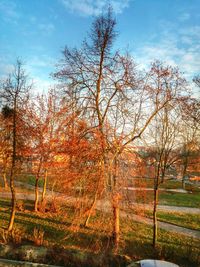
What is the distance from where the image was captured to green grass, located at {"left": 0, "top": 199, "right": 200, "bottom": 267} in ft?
28.6

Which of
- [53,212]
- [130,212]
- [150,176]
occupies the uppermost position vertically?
[150,176]

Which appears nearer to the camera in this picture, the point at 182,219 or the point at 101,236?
the point at 101,236

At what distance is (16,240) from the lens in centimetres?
924

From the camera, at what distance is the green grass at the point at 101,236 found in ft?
28.6

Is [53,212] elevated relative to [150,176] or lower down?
lower down

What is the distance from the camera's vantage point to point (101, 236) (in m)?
9.35

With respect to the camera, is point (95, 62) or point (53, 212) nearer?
point (95, 62)

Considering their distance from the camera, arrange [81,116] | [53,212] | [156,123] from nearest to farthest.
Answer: [81,116]
[156,123]
[53,212]

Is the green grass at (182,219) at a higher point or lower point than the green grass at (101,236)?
lower

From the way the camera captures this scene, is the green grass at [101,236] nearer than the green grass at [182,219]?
Yes

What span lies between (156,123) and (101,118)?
247cm

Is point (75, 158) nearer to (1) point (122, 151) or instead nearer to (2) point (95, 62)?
(1) point (122, 151)

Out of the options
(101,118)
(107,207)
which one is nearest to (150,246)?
(107,207)

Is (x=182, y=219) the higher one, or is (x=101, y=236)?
(x=101, y=236)
